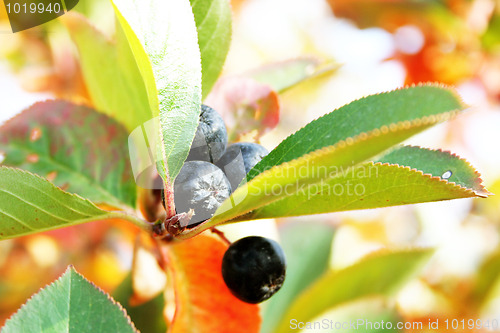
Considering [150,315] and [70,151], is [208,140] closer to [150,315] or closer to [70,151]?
[70,151]

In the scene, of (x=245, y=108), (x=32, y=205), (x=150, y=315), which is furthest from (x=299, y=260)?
(x=32, y=205)

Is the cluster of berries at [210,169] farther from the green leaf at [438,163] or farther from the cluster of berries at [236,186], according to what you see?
the green leaf at [438,163]

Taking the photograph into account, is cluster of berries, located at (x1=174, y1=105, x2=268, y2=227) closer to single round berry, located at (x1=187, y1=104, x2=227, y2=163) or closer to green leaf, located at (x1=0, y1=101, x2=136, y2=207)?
single round berry, located at (x1=187, y1=104, x2=227, y2=163)

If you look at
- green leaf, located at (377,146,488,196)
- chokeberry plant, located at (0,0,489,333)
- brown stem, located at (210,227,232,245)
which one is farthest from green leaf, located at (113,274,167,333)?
green leaf, located at (377,146,488,196)

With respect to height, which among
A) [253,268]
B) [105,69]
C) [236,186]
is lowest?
[253,268]

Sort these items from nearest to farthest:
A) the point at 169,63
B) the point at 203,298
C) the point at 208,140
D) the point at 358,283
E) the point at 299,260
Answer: the point at 169,63, the point at 208,140, the point at 203,298, the point at 358,283, the point at 299,260

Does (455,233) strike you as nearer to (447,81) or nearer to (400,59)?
(447,81)

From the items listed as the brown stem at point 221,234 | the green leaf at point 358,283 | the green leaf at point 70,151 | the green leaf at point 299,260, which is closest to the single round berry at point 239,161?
the brown stem at point 221,234
